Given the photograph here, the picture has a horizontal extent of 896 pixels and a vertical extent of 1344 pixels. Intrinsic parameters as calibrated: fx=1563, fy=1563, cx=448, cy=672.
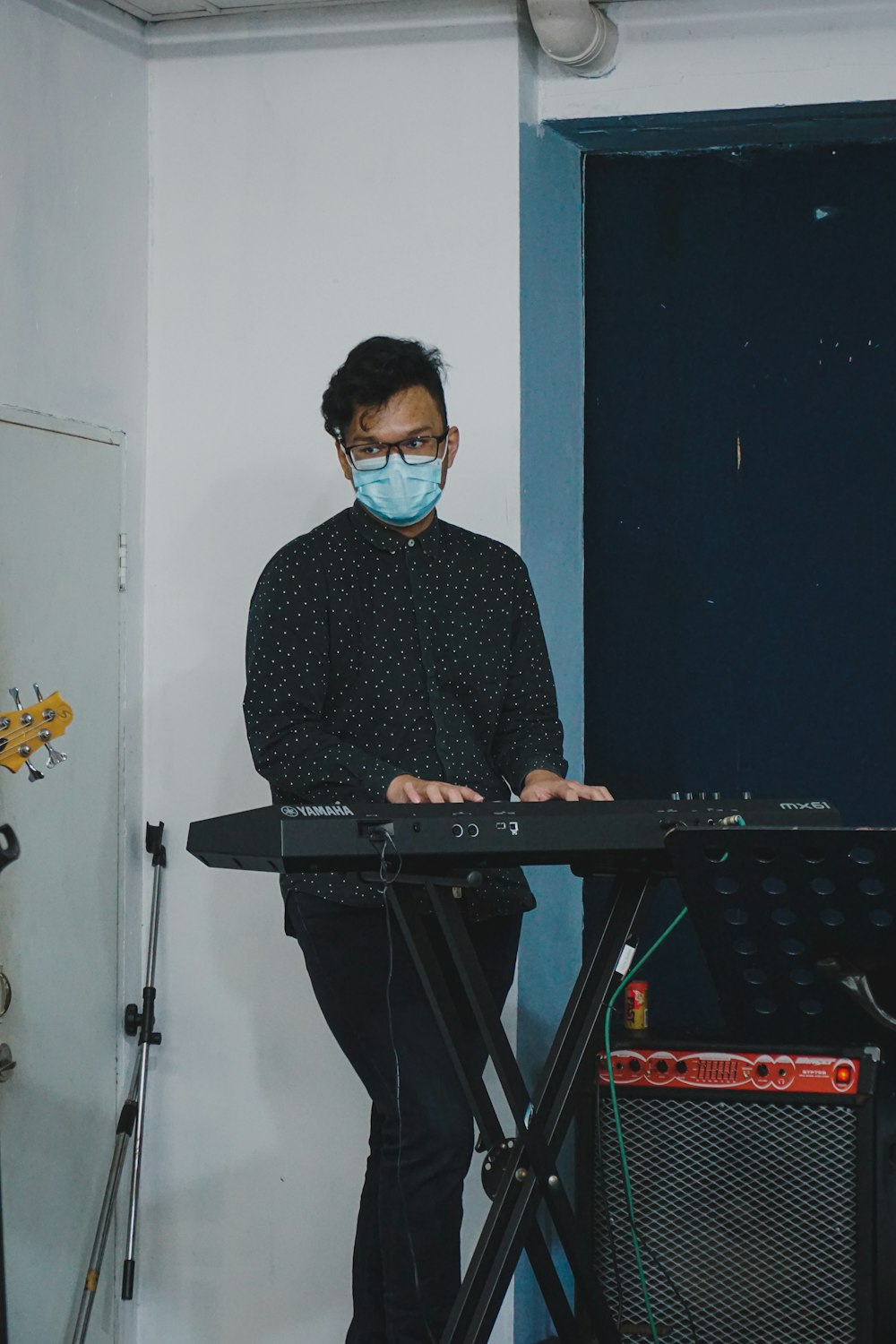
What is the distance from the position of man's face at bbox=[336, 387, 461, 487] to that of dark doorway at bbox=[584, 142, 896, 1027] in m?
0.95

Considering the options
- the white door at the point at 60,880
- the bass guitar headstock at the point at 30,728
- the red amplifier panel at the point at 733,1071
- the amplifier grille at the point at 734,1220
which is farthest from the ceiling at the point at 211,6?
the amplifier grille at the point at 734,1220

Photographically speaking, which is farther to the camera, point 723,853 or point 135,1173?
point 135,1173

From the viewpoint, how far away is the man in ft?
6.72

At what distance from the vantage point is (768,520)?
3.06 metres

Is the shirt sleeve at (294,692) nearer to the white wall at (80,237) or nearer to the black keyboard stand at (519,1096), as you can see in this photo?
the black keyboard stand at (519,1096)

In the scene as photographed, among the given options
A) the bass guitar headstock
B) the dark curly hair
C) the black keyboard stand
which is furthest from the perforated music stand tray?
the bass guitar headstock

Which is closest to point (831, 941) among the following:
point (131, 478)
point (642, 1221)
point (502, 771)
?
point (502, 771)

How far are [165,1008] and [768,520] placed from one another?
151 cm

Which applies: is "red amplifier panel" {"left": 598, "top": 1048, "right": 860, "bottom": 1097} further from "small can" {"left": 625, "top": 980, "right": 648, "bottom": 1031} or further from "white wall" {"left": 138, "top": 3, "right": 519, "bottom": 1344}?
"white wall" {"left": 138, "top": 3, "right": 519, "bottom": 1344}

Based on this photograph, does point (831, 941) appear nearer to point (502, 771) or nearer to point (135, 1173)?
point (502, 771)

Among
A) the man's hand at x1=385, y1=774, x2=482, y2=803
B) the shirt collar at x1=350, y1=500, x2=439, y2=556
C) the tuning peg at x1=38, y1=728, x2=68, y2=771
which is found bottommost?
the man's hand at x1=385, y1=774, x2=482, y2=803

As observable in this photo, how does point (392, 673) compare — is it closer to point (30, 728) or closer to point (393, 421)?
point (393, 421)

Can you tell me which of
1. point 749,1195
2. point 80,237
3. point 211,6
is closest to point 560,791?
point 749,1195

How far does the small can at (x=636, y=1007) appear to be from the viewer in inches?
104
